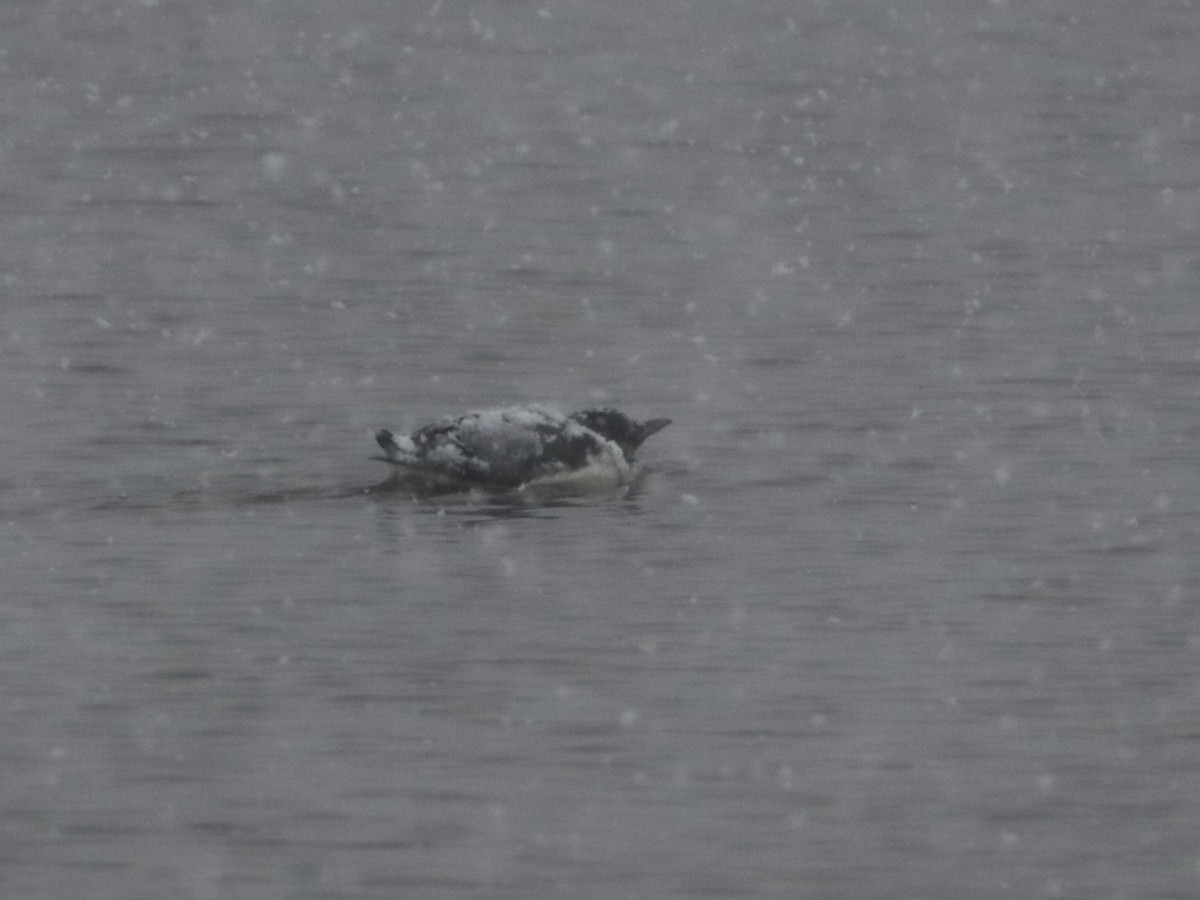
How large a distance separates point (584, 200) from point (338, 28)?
1295cm

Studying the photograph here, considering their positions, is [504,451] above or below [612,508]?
above

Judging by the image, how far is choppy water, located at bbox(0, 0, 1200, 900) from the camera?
10711 mm

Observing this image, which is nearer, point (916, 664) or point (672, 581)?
point (916, 664)

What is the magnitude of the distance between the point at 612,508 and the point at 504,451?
566 mm

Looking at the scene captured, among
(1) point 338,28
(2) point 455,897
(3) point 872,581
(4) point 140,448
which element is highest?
(1) point 338,28

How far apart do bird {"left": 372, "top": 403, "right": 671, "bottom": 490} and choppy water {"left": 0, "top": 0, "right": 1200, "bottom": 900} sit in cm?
19

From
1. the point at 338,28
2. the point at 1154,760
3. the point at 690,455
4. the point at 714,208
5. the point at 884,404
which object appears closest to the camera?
the point at 1154,760

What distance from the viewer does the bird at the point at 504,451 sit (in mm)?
15422

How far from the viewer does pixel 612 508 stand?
1540 centimetres

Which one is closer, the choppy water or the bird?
the choppy water

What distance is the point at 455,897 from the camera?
1002 centimetres

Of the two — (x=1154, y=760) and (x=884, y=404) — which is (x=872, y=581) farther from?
(x=884, y=404)

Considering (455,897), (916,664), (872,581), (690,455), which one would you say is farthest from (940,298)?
(455,897)

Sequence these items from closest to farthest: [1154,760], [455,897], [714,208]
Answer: [455,897] → [1154,760] → [714,208]
